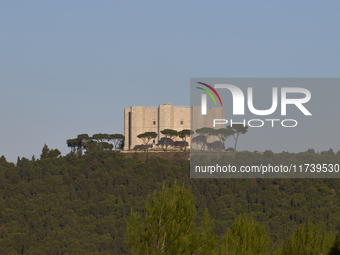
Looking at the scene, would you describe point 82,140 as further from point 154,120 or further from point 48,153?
point 154,120

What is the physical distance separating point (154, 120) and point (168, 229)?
7508cm

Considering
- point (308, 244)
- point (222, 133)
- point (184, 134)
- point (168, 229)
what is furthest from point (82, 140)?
point (168, 229)

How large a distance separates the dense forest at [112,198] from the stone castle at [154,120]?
2.94m

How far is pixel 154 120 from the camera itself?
93812mm

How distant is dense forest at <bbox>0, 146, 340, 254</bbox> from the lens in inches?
2936

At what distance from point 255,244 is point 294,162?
218 feet

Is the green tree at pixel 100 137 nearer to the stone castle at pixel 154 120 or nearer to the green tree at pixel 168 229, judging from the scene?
Answer: the stone castle at pixel 154 120

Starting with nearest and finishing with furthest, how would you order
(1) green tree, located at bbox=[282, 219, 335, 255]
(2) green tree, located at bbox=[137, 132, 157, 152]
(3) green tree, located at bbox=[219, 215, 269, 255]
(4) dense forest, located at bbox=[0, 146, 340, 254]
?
(3) green tree, located at bbox=[219, 215, 269, 255]
(1) green tree, located at bbox=[282, 219, 335, 255]
(4) dense forest, located at bbox=[0, 146, 340, 254]
(2) green tree, located at bbox=[137, 132, 157, 152]

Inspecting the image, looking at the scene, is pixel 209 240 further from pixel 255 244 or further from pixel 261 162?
pixel 261 162

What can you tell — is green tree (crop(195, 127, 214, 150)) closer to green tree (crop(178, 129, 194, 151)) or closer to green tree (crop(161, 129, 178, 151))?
green tree (crop(178, 129, 194, 151))

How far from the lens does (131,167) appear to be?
91125 mm

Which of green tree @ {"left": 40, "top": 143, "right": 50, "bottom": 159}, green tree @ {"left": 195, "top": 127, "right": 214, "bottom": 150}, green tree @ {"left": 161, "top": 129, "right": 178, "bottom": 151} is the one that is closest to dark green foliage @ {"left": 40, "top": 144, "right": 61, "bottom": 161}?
green tree @ {"left": 40, "top": 143, "right": 50, "bottom": 159}

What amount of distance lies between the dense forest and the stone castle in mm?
2937

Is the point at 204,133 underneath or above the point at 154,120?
underneath
